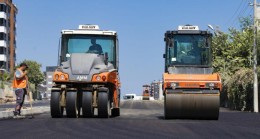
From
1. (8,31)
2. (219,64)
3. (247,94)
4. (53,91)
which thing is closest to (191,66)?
(53,91)

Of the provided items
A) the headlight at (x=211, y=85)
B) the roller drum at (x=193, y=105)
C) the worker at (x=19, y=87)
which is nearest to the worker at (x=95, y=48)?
the worker at (x=19, y=87)

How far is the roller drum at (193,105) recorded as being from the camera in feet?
60.1

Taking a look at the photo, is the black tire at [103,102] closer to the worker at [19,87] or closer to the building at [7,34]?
the worker at [19,87]

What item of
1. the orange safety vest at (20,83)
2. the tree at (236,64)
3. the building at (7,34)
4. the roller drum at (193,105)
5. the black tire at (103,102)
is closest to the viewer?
the black tire at (103,102)

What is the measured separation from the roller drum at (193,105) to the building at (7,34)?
3243 inches

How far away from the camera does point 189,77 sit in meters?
18.9

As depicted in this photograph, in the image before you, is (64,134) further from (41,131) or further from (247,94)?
(247,94)

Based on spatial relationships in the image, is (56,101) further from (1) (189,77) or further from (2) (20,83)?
(1) (189,77)

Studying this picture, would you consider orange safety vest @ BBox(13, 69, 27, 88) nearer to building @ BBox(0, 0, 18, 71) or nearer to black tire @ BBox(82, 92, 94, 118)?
black tire @ BBox(82, 92, 94, 118)

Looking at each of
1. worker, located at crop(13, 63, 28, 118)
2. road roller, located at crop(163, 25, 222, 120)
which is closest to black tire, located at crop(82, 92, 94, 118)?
worker, located at crop(13, 63, 28, 118)

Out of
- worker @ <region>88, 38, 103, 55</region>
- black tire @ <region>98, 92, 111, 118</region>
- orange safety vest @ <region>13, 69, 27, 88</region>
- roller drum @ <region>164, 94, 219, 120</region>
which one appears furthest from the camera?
worker @ <region>88, 38, 103, 55</region>

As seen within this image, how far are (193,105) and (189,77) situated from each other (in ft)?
3.58

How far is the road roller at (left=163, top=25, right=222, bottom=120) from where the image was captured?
60.3 ft

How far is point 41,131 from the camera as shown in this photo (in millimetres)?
12492
